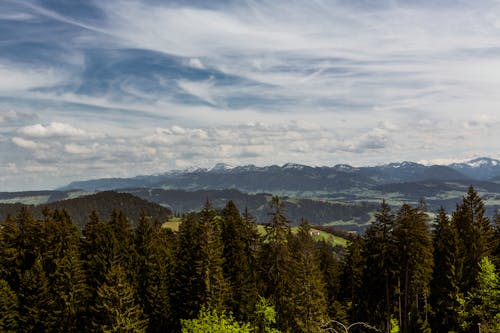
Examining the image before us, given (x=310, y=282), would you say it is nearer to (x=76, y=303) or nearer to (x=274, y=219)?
(x=274, y=219)

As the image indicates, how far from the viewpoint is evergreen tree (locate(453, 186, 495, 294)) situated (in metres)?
57.8

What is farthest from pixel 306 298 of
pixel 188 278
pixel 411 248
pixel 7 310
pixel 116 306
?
pixel 7 310

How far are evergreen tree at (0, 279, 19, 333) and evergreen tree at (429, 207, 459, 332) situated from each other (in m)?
55.8

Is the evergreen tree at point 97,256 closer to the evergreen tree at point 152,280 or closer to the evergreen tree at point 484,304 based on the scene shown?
the evergreen tree at point 152,280

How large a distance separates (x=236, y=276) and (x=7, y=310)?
30.4 metres

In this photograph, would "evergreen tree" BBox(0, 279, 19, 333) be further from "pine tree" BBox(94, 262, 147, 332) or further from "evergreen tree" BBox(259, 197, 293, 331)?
"evergreen tree" BBox(259, 197, 293, 331)

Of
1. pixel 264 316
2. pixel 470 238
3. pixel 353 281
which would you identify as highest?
pixel 470 238

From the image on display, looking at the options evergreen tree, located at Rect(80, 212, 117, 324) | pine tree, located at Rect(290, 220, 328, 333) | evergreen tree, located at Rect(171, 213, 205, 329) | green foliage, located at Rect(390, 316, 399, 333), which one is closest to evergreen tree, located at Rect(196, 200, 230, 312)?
evergreen tree, located at Rect(171, 213, 205, 329)

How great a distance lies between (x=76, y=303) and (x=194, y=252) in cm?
1697

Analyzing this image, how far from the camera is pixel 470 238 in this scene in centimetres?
5978

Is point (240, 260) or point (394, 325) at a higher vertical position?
point (240, 260)

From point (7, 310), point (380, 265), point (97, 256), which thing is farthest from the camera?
point (97, 256)

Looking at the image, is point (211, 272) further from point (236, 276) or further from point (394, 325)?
point (394, 325)

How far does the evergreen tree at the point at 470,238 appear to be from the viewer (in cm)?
5778
